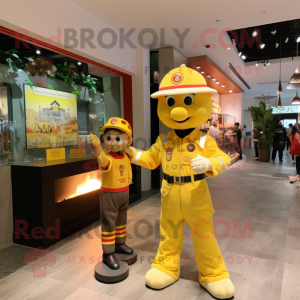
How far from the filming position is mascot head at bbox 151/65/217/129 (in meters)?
1.92

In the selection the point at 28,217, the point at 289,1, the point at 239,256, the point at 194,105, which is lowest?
the point at 239,256

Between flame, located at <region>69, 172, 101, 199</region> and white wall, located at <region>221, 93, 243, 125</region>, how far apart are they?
8839 mm

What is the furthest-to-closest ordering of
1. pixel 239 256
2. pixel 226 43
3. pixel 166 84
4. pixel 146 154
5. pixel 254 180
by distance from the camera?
pixel 254 180 < pixel 226 43 < pixel 239 256 < pixel 146 154 < pixel 166 84

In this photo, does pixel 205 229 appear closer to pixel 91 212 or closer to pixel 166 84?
pixel 166 84

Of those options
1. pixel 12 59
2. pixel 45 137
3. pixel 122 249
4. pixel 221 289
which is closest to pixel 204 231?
pixel 221 289

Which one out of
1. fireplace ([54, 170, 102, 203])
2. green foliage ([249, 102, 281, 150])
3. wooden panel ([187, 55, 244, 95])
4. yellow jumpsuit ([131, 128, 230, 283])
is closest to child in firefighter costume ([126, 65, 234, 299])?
yellow jumpsuit ([131, 128, 230, 283])

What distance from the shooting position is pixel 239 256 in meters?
2.58

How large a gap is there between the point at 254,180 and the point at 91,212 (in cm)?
414

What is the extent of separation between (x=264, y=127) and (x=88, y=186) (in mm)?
7277

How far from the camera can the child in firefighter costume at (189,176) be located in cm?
195

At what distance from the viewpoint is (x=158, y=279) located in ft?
6.69

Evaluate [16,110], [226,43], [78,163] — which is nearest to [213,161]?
[78,163]

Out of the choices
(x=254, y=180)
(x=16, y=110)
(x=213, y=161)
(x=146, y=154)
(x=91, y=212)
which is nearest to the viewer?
(x=213, y=161)

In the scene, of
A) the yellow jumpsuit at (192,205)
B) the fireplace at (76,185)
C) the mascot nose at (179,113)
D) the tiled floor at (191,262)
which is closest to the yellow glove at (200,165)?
the yellow jumpsuit at (192,205)
